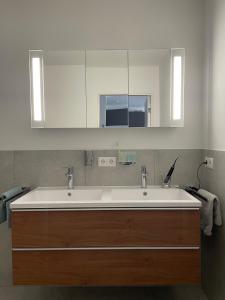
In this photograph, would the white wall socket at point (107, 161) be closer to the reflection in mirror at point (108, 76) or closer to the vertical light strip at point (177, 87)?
the reflection in mirror at point (108, 76)

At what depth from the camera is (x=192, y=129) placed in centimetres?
229

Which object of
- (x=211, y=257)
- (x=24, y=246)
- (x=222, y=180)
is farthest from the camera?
(x=211, y=257)

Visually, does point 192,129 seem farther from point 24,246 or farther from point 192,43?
point 24,246

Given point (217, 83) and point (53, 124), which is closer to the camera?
point (217, 83)

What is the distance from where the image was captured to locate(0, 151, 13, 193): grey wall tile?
2299 millimetres

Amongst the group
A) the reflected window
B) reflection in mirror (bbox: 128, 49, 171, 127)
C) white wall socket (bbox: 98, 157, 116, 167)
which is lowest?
white wall socket (bbox: 98, 157, 116, 167)

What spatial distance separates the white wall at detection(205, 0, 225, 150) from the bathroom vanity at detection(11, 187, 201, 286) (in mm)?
612

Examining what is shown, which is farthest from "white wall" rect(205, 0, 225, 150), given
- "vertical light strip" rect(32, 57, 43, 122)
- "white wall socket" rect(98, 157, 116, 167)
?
"vertical light strip" rect(32, 57, 43, 122)

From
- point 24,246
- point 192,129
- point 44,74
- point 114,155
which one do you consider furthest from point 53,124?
point 192,129

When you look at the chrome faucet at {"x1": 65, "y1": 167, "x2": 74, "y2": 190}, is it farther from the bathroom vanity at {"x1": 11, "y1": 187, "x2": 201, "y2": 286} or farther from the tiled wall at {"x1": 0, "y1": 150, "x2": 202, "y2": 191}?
the bathroom vanity at {"x1": 11, "y1": 187, "x2": 201, "y2": 286}

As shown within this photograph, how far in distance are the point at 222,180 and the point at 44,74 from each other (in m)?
1.60

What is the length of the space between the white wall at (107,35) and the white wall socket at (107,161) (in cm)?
11

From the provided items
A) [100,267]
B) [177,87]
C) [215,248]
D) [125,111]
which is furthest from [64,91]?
[215,248]

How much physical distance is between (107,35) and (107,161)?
1061mm
